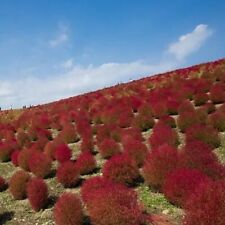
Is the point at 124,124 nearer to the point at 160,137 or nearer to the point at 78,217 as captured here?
the point at 160,137

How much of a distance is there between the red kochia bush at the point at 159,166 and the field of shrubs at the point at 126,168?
0.02m

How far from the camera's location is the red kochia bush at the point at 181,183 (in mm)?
8320

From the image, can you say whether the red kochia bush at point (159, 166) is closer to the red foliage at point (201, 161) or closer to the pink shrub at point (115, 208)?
the red foliage at point (201, 161)

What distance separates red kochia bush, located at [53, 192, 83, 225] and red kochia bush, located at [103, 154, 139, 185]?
172 cm

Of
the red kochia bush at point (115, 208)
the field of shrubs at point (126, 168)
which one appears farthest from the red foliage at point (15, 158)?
the red kochia bush at point (115, 208)

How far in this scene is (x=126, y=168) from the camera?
1030 centimetres

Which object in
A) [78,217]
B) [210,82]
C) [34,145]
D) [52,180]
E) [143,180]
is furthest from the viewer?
[210,82]

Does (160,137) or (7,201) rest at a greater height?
(160,137)

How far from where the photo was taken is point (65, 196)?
28.3ft

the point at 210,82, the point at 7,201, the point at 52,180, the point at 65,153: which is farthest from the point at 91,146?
the point at 210,82

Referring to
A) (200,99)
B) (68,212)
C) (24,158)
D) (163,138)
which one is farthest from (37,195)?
(200,99)

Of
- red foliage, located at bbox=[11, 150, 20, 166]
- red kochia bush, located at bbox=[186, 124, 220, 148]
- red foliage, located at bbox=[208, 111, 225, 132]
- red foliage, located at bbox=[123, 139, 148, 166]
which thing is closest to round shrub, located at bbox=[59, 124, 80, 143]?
red foliage, located at bbox=[11, 150, 20, 166]

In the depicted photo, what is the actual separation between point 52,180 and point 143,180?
2.74 meters

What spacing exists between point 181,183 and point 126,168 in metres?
2.04
